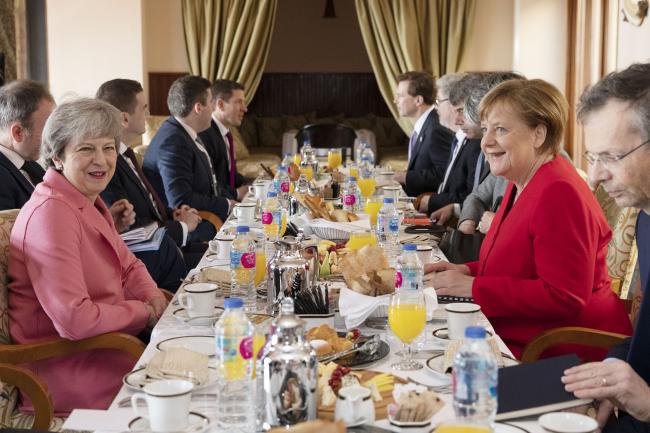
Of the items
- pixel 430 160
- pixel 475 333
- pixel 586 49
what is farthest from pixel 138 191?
pixel 586 49

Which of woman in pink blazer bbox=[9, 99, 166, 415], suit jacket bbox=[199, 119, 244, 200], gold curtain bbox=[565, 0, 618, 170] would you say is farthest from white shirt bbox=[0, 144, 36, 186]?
gold curtain bbox=[565, 0, 618, 170]

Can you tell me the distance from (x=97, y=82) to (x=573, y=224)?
6847 millimetres

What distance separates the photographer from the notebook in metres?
1.69

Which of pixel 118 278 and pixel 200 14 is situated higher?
pixel 200 14

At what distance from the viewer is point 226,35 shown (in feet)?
31.1

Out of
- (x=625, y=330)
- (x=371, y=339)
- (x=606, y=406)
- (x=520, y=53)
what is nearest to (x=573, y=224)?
(x=625, y=330)

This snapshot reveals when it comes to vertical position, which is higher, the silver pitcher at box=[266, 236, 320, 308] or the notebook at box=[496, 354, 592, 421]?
the silver pitcher at box=[266, 236, 320, 308]

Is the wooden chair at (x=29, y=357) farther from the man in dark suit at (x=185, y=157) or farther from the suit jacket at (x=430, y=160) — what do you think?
the suit jacket at (x=430, y=160)

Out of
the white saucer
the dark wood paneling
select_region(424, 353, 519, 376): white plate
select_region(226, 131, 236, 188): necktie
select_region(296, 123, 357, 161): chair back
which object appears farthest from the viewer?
the dark wood paneling

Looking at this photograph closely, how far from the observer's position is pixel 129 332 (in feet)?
9.19

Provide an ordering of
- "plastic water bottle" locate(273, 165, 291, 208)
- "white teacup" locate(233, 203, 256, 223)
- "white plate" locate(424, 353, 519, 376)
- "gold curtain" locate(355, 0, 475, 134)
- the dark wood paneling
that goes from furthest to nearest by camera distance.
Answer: the dark wood paneling < "gold curtain" locate(355, 0, 475, 134) < "plastic water bottle" locate(273, 165, 291, 208) < "white teacup" locate(233, 203, 256, 223) < "white plate" locate(424, 353, 519, 376)

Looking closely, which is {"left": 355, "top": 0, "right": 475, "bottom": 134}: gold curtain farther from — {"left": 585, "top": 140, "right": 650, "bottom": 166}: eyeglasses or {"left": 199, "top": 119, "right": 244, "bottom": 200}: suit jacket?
{"left": 585, "top": 140, "right": 650, "bottom": 166}: eyeglasses

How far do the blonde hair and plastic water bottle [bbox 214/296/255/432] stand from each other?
1366mm

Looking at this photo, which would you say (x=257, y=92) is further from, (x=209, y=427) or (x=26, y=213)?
(x=209, y=427)
